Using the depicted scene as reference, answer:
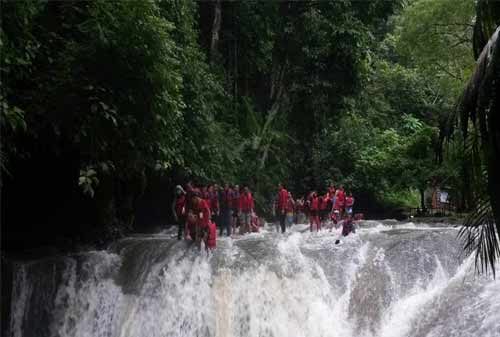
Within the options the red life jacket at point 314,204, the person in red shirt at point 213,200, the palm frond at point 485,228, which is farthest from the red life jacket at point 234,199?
the palm frond at point 485,228

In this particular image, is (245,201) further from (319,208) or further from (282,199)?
(319,208)

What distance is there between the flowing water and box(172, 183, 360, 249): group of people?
647 millimetres

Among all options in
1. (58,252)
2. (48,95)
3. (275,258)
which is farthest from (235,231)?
(48,95)

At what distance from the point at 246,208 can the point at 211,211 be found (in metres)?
1.38

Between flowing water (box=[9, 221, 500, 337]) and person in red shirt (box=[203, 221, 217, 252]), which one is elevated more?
person in red shirt (box=[203, 221, 217, 252])

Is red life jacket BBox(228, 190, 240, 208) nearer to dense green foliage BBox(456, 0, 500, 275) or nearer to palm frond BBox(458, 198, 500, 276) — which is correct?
palm frond BBox(458, 198, 500, 276)

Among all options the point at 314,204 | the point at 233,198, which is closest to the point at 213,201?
the point at 233,198

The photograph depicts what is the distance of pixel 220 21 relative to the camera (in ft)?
71.6

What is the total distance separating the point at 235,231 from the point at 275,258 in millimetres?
4256

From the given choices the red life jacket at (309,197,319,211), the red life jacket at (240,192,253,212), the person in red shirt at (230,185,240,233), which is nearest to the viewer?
the person in red shirt at (230,185,240,233)

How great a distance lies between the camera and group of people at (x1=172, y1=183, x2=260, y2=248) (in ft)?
40.5

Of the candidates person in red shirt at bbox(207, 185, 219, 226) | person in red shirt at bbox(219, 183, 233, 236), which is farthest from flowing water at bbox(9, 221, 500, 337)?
person in red shirt at bbox(219, 183, 233, 236)

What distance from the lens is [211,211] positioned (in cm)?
1469

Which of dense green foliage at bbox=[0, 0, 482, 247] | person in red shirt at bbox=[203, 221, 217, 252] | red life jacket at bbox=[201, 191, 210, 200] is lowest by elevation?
person in red shirt at bbox=[203, 221, 217, 252]
